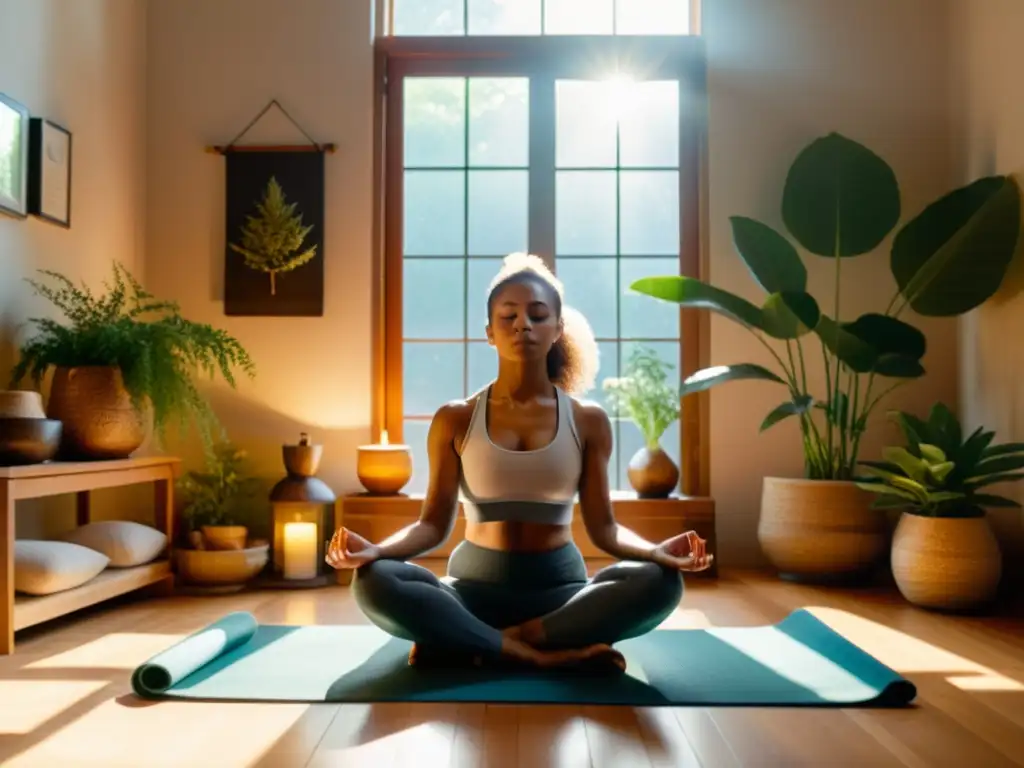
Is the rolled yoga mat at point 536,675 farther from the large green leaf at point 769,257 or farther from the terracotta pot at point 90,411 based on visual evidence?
the large green leaf at point 769,257

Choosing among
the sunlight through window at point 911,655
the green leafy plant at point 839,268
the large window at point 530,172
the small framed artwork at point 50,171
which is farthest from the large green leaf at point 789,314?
the small framed artwork at point 50,171

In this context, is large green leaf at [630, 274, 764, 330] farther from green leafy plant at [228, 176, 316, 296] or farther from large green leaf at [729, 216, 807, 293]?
green leafy plant at [228, 176, 316, 296]

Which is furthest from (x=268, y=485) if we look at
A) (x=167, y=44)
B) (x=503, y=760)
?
(x=503, y=760)

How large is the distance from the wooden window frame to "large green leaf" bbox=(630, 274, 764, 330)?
480 mm

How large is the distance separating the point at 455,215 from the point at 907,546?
7.30 feet

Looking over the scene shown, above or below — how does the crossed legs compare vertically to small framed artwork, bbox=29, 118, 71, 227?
below

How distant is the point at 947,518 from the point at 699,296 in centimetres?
115

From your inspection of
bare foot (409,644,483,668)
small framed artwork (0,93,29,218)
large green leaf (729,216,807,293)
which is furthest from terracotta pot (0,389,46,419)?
large green leaf (729,216,807,293)

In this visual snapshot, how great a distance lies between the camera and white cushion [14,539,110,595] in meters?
2.67

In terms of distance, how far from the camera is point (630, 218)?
425 centimetres

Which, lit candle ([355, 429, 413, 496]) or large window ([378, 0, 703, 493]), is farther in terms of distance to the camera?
large window ([378, 0, 703, 493])

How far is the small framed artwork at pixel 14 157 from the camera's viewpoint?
3.01 meters

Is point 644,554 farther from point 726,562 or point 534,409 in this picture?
point 726,562

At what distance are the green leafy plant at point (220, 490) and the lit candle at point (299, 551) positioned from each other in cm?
26
